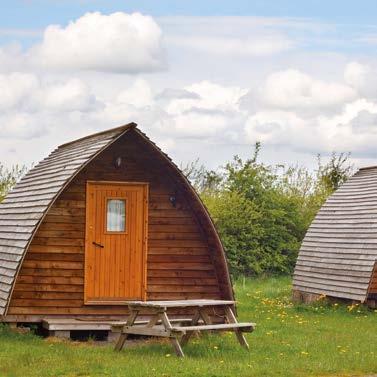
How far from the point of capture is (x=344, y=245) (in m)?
23.2

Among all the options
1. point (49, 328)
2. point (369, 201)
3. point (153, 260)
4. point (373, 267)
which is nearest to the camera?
point (49, 328)

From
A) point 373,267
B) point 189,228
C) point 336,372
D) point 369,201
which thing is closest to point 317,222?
point 369,201

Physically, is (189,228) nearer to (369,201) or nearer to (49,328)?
(49,328)

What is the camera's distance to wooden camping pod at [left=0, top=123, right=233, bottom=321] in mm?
15984

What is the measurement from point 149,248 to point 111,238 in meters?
0.72

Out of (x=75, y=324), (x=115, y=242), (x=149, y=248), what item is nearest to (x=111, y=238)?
(x=115, y=242)

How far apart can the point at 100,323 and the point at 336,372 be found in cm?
482

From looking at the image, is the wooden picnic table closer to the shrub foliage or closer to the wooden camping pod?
the wooden camping pod

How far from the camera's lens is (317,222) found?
25.4m

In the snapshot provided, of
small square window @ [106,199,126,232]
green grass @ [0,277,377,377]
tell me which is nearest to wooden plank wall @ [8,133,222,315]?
small square window @ [106,199,126,232]

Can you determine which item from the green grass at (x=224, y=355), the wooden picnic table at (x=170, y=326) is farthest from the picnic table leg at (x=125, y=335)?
the green grass at (x=224, y=355)

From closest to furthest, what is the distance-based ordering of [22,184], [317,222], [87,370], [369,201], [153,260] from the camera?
[87,370]
[153,260]
[22,184]
[369,201]
[317,222]

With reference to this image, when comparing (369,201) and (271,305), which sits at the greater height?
(369,201)

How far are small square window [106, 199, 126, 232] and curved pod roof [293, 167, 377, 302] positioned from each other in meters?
7.43
